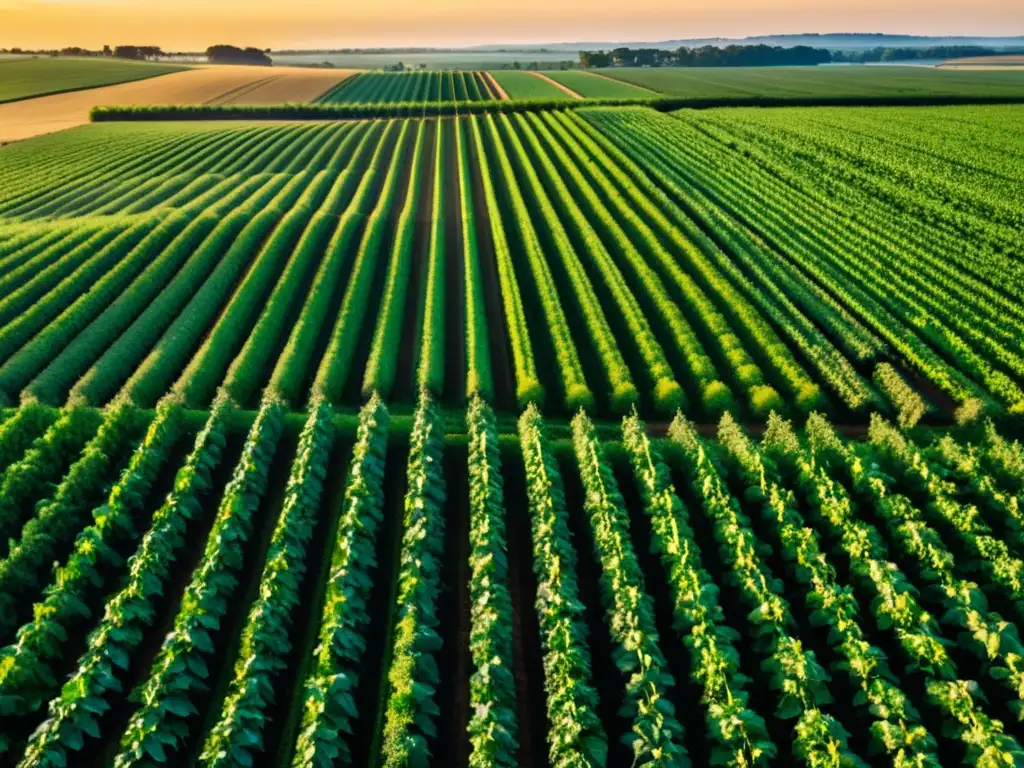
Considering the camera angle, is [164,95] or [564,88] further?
[564,88]

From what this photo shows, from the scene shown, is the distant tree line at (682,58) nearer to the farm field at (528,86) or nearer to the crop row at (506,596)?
the farm field at (528,86)

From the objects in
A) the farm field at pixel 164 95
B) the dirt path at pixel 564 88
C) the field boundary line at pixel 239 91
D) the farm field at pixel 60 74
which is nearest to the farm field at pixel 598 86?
the dirt path at pixel 564 88

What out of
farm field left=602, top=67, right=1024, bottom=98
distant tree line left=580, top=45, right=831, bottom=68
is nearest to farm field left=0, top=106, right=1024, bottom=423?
farm field left=602, top=67, right=1024, bottom=98

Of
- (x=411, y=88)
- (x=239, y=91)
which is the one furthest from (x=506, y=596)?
(x=239, y=91)

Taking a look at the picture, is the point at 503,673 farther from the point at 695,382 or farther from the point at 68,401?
the point at 68,401

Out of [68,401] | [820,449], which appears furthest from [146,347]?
[820,449]

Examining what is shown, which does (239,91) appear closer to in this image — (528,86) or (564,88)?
(528,86)

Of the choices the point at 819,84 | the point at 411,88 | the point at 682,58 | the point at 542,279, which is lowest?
the point at 542,279
